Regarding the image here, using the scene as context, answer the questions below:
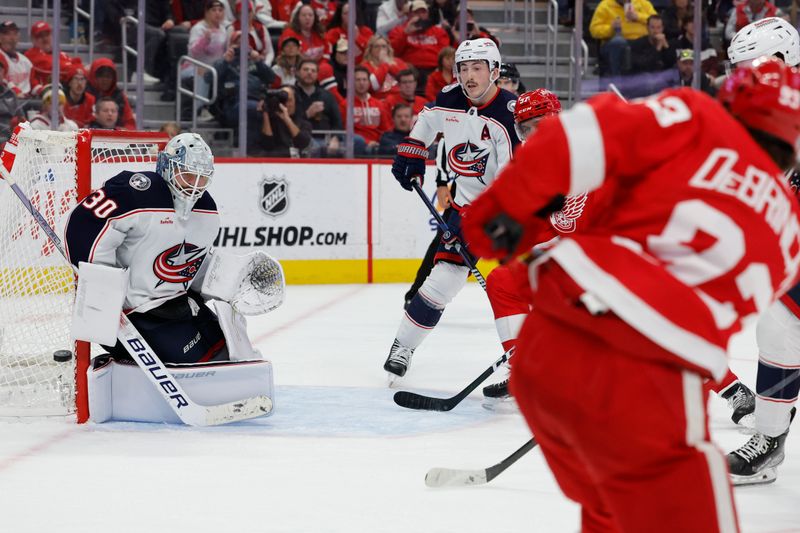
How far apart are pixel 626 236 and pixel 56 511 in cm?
161

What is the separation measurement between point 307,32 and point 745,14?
302 centimetres

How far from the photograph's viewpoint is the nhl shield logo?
267 inches

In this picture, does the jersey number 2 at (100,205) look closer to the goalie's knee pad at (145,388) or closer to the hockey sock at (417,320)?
the goalie's knee pad at (145,388)

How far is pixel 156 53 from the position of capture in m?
6.82

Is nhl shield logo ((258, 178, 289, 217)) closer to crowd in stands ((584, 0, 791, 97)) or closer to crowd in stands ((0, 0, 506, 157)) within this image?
crowd in stands ((0, 0, 506, 157))

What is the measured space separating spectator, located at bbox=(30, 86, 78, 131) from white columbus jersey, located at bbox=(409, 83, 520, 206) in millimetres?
2936

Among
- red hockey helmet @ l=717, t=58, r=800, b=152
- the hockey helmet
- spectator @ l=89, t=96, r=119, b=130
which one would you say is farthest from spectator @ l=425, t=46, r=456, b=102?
red hockey helmet @ l=717, t=58, r=800, b=152

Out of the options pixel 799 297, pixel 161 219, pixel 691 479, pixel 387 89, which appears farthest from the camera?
pixel 387 89

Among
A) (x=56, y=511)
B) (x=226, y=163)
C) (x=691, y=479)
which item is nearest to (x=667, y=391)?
(x=691, y=479)

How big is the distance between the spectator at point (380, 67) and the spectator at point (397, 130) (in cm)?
18

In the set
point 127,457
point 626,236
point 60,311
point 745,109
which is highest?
point 745,109

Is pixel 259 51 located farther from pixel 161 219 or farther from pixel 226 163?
pixel 161 219

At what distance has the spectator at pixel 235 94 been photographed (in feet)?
22.1

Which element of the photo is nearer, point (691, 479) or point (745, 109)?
point (691, 479)
